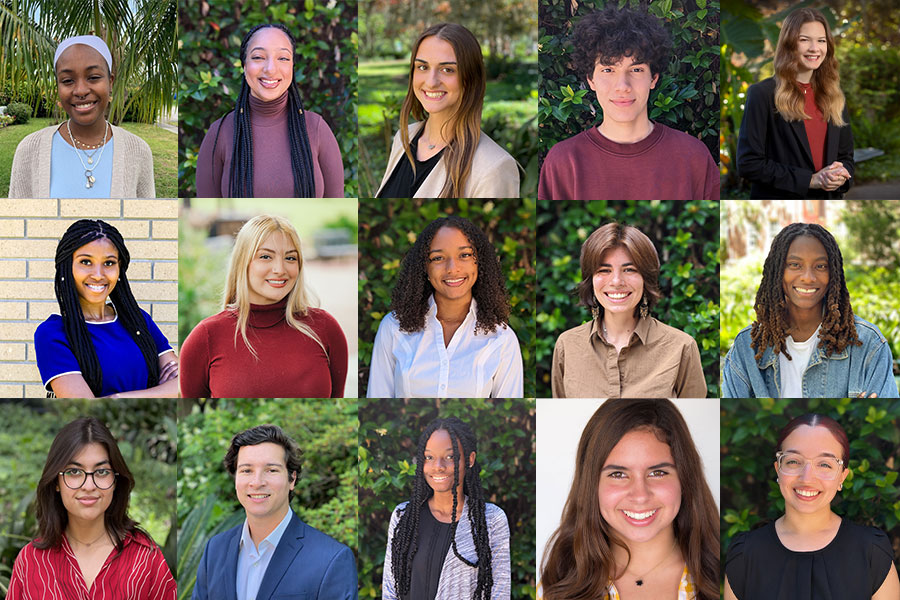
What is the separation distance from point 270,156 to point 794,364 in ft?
9.10

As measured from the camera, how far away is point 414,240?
430 cm

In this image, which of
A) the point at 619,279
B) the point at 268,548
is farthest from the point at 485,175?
the point at 268,548

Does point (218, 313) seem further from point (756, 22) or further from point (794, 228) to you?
point (756, 22)

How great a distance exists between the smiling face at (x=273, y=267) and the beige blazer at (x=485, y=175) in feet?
2.25

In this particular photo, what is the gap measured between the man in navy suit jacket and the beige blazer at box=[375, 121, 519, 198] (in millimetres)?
1436

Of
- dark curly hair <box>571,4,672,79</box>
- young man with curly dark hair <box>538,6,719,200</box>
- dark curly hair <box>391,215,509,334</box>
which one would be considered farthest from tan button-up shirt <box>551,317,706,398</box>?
dark curly hair <box>571,4,672,79</box>

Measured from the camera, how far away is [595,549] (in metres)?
4.23

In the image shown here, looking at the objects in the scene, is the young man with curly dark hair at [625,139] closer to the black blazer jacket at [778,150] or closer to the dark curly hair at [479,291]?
the black blazer jacket at [778,150]

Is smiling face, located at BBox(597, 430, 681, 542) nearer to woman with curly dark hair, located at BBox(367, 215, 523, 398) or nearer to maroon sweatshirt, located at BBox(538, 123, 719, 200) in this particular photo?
woman with curly dark hair, located at BBox(367, 215, 523, 398)

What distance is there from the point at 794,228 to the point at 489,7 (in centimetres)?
186

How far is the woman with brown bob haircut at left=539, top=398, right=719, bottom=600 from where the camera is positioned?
4.21 meters

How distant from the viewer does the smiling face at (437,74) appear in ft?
13.7

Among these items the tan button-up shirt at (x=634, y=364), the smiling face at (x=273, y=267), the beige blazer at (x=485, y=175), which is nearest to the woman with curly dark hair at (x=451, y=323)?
the beige blazer at (x=485, y=175)

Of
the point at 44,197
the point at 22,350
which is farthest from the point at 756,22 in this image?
the point at 22,350
